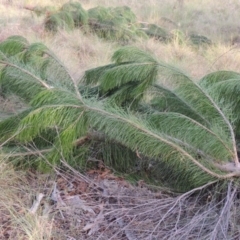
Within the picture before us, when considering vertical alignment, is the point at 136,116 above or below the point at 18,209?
above

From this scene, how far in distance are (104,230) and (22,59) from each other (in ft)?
4.11

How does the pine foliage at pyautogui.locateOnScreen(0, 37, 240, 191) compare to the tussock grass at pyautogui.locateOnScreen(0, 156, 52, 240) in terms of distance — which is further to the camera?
the pine foliage at pyautogui.locateOnScreen(0, 37, 240, 191)

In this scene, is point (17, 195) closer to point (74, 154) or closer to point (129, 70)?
point (74, 154)

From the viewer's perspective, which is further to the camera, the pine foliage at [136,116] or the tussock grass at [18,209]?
the pine foliage at [136,116]

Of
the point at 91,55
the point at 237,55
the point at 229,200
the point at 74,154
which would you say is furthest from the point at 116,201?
the point at 237,55

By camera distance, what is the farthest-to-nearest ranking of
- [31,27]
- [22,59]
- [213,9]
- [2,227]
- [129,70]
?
[213,9] → [31,27] → [22,59] → [129,70] → [2,227]

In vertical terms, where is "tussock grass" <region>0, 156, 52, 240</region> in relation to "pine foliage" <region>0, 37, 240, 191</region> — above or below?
below

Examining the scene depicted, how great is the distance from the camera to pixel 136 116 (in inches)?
87.4

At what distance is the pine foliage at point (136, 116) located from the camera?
2.00 metres

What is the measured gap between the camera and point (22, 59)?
2.71 metres

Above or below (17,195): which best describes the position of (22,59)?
above

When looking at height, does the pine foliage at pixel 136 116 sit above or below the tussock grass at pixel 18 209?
above

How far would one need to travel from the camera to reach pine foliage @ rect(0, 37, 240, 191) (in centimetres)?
200

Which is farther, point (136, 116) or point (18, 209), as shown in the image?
point (136, 116)
